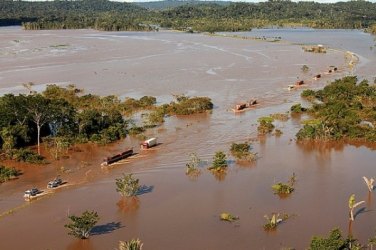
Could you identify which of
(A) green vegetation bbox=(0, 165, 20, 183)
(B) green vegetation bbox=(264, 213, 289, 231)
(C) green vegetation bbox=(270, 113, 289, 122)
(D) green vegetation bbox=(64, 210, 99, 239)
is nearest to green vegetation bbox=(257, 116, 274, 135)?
(C) green vegetation bbox=(270, 113, 289, 122)

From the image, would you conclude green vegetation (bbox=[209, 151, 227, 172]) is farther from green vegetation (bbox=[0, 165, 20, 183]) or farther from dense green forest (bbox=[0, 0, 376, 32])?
dense green forest (bbox=[0, 0, 376, 32])

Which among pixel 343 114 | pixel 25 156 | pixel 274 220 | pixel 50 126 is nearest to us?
pixel 274 220

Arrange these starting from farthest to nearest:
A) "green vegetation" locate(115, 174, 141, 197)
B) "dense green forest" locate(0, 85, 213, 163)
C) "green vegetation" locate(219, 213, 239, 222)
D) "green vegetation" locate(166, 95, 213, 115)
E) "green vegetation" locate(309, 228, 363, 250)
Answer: "green vegetation" locate(166, 95, 213, 115)
"dense green forest" locate(0, 85, 213, 163)
"green vegetation" locate(115, 174, 141, 197)
"green vegetation" locate(219, 213, 239, 222)
"green vegetation" locate(309, 228, 363, 250)

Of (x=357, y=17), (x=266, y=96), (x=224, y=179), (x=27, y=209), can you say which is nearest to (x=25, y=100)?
(x=27, y=209)

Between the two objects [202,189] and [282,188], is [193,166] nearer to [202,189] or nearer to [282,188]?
[202,189]

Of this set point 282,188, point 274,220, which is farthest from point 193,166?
point 274,220

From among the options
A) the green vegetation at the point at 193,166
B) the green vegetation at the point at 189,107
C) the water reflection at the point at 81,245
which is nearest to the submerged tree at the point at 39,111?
the green vegetation at the point at 193,166

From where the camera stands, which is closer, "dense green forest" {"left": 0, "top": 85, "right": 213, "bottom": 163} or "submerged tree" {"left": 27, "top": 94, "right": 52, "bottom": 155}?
"dense green forest" {"left": 0, "top": 85, "right": 213, "bottom": 163}
